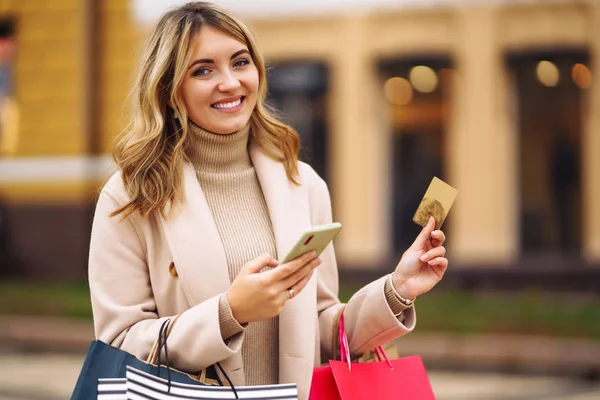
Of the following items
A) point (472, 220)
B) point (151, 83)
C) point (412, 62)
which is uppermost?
point (412, 62)

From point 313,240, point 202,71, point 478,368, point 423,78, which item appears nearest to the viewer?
point 313,240

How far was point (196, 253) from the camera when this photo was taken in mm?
2395

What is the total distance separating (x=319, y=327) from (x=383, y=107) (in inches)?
491

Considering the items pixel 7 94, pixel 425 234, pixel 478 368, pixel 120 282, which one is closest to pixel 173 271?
pixel 120 282

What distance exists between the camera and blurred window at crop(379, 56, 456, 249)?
582 inches

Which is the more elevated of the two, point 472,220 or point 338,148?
point 338,148

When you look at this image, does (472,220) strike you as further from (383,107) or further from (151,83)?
(151,83)

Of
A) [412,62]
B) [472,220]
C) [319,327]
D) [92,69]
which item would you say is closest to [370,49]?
[412,62]

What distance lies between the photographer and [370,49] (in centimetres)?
1495

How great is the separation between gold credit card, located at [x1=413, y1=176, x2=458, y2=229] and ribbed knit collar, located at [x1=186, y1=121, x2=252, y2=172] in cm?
51

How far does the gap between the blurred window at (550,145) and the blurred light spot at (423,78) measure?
3.88 feet

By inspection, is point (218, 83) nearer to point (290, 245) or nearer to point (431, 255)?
point (290, 245)

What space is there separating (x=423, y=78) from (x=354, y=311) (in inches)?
490

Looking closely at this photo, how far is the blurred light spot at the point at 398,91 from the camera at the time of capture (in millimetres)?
14911
